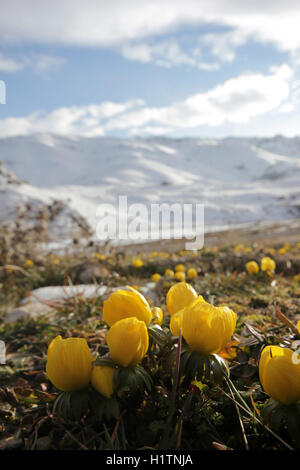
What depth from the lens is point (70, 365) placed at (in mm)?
806

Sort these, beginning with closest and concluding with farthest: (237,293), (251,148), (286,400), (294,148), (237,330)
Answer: (286,400), (237,330), (237,293), (251,148), (294,148)

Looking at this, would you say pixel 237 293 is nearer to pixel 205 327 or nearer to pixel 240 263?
pixel 240 263

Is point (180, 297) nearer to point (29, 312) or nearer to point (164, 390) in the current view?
point (164, 390)

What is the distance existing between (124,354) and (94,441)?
0.86 feet

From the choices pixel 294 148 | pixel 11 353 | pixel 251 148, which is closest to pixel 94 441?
pixel 11 353

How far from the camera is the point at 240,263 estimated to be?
12.2ft

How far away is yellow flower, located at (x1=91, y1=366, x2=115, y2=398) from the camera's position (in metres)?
0.80

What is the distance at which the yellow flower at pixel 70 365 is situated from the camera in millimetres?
806

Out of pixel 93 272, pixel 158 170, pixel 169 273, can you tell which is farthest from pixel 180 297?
pixel 158 170

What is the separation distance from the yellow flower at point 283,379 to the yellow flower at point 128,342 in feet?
1.03

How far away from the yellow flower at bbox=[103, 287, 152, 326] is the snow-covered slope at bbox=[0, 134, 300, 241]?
25.4m

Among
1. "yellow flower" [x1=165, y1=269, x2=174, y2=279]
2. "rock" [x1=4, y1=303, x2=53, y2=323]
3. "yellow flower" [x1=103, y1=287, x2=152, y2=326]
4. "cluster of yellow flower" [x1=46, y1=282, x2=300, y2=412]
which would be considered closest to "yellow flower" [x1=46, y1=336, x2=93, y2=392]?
"cluster of yellow flower" [x1=46, y1=282, x2=300, y2=412]

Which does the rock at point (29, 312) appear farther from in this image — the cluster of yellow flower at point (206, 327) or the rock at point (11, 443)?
the cluster of yellow flower at point (206, 327)

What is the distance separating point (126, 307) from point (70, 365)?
225mm
